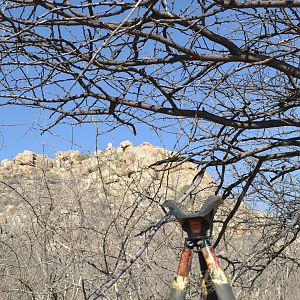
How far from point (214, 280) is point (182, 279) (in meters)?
0.14

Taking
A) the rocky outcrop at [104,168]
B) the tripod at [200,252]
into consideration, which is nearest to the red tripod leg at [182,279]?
the tripod at [200,252]

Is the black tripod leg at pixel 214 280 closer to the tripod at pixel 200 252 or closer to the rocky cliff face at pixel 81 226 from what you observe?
the tripod at pixel 200 252

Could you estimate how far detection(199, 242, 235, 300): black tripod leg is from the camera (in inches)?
75.9

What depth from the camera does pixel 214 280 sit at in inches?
76.8

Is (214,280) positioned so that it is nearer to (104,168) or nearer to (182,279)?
(182,279)

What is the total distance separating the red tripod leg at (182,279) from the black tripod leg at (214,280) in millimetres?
65

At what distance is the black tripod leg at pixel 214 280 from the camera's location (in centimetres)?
193

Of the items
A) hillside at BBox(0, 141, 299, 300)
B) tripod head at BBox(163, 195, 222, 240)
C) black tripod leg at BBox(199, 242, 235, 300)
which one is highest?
hillside at BBox(0, 141, 299, 300)

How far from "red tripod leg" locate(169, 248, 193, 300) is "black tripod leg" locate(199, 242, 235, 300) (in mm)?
65

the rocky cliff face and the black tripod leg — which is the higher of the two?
the rocky cliff face

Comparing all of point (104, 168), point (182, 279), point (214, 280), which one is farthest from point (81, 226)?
point (214, 280)

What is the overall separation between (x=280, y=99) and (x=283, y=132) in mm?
331

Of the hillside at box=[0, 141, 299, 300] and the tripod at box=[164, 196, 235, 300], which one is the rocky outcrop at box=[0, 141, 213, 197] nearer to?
the hillside at box=[0, 141, 299, 300]

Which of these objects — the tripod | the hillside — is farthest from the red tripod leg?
the hillside
